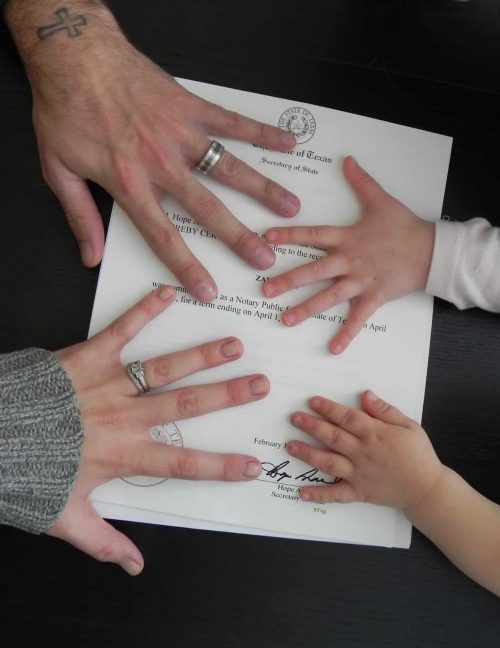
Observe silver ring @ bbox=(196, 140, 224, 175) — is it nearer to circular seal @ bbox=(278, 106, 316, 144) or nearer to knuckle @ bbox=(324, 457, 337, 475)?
circular seal @ bbox=(278, 106, 316, 144)

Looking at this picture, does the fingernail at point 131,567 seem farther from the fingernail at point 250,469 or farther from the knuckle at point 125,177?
the knuckle at point 125,177

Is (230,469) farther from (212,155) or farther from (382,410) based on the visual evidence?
(212,155)

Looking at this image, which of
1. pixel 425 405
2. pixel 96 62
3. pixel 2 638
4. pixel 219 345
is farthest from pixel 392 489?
pixel 96 62

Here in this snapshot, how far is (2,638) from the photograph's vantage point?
0.59 m

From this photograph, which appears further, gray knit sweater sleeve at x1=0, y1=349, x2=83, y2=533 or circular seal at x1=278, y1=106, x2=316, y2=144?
circular seal at x1=278, y1=106, x2=316, y2=144

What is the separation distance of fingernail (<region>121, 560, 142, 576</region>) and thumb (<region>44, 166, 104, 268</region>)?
291 millimetres

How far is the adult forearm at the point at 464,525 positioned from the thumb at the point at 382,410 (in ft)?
0.22

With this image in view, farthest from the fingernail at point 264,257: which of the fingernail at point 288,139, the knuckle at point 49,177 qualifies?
the knuckle at point 49,177

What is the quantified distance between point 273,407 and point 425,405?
16 centimetres

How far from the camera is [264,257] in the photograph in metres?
0.63

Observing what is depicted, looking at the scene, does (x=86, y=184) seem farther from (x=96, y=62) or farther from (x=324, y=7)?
(x=324, y=7)

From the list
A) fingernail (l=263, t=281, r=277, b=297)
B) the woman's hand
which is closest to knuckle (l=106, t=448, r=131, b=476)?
the woman's hand
